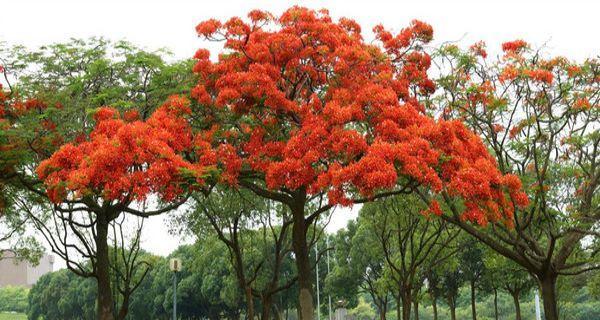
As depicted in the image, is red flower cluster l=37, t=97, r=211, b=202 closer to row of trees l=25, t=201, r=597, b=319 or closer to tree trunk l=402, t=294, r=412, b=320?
row of trees l=25, t=201, r=597, b=319

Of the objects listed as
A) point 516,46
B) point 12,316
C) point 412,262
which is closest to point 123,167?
point 516,46

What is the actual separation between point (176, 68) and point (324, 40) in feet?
15.0

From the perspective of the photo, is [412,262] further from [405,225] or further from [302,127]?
[302,127]

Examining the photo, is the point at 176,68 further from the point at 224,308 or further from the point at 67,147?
the point at 224,308

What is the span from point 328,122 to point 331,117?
0.45ft

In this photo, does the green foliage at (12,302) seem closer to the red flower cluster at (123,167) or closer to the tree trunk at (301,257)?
the tree trunk at (301,257)

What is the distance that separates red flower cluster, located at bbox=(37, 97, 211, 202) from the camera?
14.7 metres

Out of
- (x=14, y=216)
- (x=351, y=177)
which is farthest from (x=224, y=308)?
(x=351, y=177)

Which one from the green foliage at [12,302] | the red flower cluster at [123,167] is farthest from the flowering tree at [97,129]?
the green foliage at [12,302]

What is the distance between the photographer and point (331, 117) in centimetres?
1543

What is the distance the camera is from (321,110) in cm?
1647

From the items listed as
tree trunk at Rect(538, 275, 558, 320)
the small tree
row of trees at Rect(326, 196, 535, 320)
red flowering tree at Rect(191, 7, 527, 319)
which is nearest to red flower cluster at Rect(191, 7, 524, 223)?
red flowering tree at Rect(191, 7, 527, 319)

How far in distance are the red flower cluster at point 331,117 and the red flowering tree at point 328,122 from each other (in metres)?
0.03

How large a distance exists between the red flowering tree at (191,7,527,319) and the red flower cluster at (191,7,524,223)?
0.03 meters
